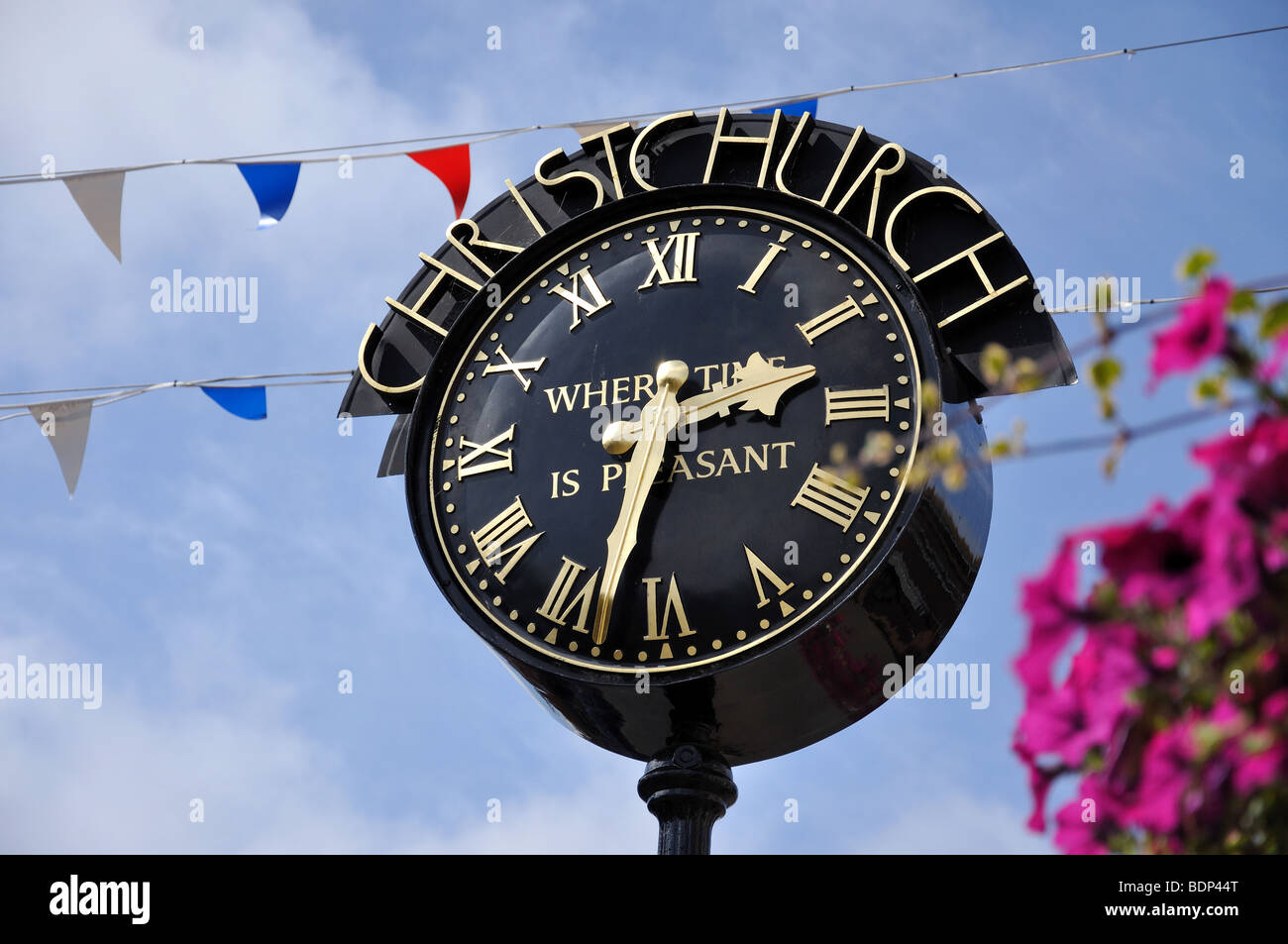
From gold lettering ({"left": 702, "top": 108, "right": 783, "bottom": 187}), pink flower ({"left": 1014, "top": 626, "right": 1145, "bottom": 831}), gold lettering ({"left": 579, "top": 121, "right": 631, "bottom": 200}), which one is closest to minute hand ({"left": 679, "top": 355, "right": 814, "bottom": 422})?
gold lettering ({"left": 702, "top": 108, "right": 783, "bottom": 187})

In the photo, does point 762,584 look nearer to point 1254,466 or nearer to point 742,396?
point 742,396

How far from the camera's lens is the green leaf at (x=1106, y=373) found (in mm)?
1903

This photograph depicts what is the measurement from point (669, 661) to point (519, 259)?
6.23ft

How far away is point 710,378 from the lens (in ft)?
18.9

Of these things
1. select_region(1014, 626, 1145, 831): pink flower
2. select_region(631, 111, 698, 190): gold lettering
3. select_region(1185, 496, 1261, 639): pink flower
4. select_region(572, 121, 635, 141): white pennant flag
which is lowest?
select_region(1014, 626, 1145, 831): pink flower

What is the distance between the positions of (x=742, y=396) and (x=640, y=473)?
46 centimetres

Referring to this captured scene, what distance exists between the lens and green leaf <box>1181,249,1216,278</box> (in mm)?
1839

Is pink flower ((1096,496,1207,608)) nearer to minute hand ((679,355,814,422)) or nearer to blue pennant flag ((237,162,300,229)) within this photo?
minute hand ((679,355,814,422))

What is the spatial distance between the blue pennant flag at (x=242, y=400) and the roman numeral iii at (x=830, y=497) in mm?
3640

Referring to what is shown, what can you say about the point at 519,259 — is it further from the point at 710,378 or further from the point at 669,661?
the point at 669,661

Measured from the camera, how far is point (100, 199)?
7980 millimetres

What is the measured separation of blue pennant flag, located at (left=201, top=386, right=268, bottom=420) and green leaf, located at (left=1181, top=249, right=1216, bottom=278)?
263 inches
